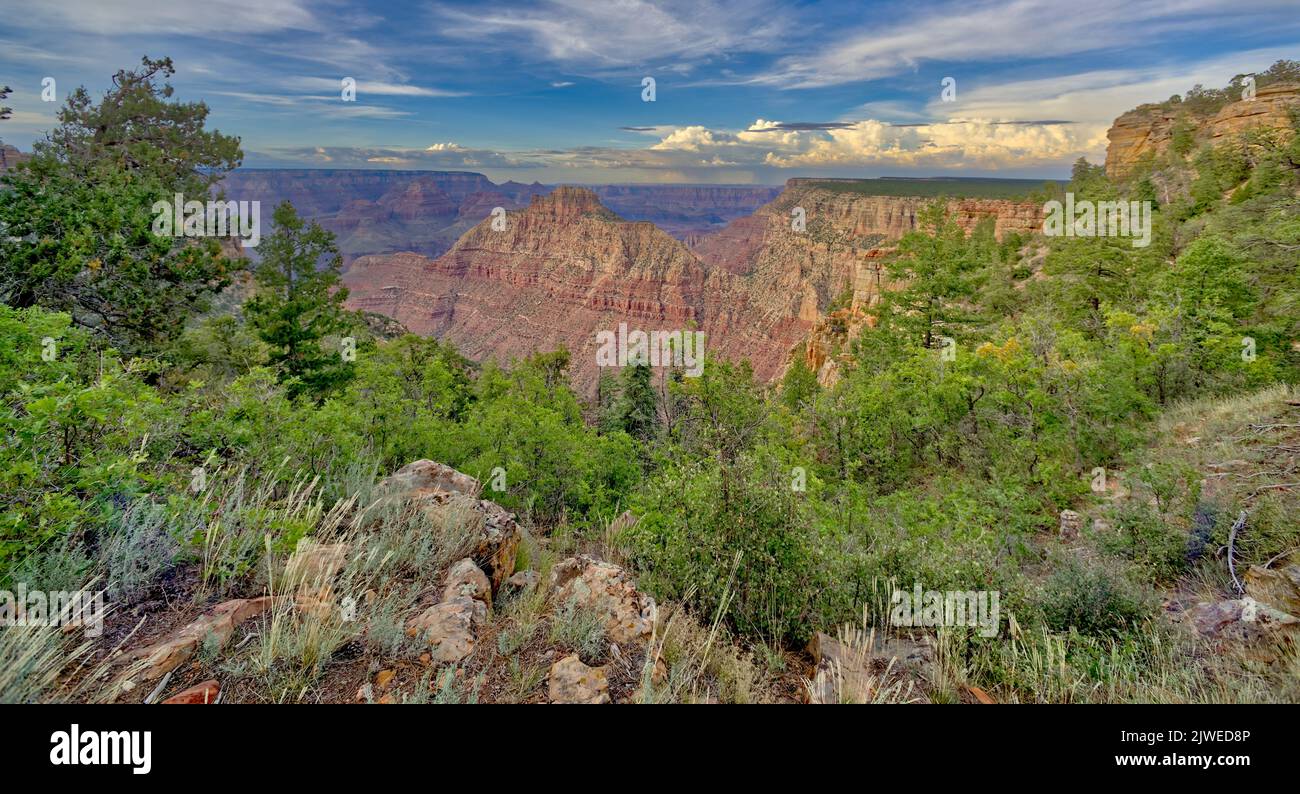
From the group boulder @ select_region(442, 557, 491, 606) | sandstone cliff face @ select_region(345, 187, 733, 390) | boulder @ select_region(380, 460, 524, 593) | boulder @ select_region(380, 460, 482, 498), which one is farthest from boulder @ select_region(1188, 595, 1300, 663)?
sandstone cliff face @ select_region(345, 187, 733, 390)

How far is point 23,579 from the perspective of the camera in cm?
321

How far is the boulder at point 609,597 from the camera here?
4227mm

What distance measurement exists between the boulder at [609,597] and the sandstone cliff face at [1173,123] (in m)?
44.8

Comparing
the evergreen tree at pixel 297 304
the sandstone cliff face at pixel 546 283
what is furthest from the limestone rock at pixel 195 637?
the sandstone cliff face at pixel 546 283

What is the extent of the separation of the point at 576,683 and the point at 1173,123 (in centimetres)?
8134

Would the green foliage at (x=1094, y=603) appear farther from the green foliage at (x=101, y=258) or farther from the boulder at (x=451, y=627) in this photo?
the green foliage at (x=101, y=258)

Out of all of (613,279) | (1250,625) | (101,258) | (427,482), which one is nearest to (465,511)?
(427,482)

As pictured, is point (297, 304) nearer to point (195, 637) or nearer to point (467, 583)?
point (467, 583)

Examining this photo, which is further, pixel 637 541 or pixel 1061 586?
pixel 637 541

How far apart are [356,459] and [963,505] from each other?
9.45 metres

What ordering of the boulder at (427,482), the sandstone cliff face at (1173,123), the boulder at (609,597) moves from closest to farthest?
the boulder at (609,597) < the boulder at (427,482) < the sandstone cliff face at (1173,123)

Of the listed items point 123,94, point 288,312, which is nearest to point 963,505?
point 288,312

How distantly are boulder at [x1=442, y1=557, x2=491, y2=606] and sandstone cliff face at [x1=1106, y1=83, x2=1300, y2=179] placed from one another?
45.8m
